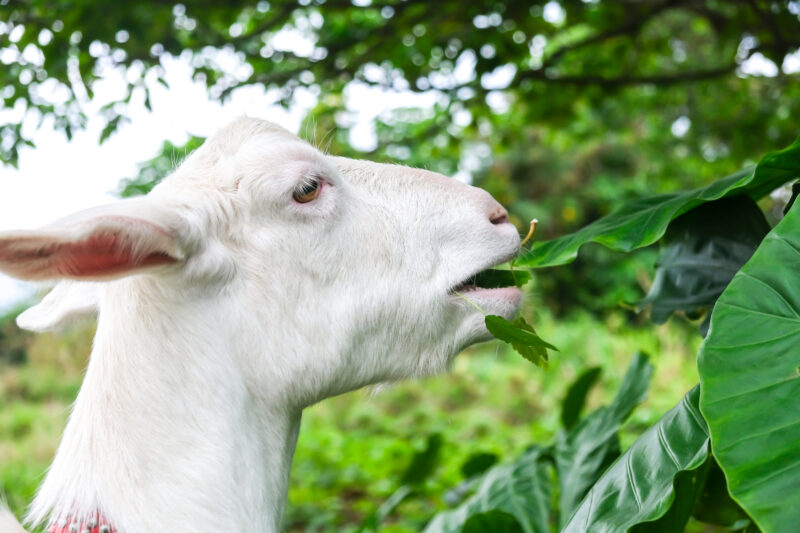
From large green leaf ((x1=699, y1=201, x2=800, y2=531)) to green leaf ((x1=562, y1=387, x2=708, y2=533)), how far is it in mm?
201

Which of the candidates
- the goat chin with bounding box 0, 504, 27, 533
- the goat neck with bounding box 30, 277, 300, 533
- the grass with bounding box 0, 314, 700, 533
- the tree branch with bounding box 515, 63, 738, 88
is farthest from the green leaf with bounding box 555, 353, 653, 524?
the grass with bounding box 0, 314, 700, 533

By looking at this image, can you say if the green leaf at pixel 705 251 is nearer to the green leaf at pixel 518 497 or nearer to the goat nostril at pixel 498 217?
the goat nostril at pixel 498 217

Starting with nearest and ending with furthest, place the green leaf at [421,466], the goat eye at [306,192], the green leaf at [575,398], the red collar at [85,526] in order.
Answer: the red collar at [85,526] < the goat eye at [306,192] < the green leaf at [575,398] < the green leaf at [421,466]

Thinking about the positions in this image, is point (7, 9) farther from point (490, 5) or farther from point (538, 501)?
point (538, 501)

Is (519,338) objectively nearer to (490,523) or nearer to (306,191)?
(306,191)

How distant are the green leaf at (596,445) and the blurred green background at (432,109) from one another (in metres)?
0.46

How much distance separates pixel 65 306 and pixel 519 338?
1110 millimetres

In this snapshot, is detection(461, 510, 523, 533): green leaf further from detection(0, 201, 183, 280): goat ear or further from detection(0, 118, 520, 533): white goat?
detection(0, 201, 183, 280): goat ear

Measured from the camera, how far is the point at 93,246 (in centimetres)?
149

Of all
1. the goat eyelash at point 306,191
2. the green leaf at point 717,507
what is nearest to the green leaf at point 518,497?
the green leaf at point 717,507

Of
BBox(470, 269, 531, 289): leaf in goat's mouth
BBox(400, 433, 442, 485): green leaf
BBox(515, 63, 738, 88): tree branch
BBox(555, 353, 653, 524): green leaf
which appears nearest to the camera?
BBox(470, 269, 531, 289): leaf in goat's mouth

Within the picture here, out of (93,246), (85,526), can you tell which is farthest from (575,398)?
(93,246)

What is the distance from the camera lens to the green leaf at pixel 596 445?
8.60 ft

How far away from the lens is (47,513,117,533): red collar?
1569 mm
